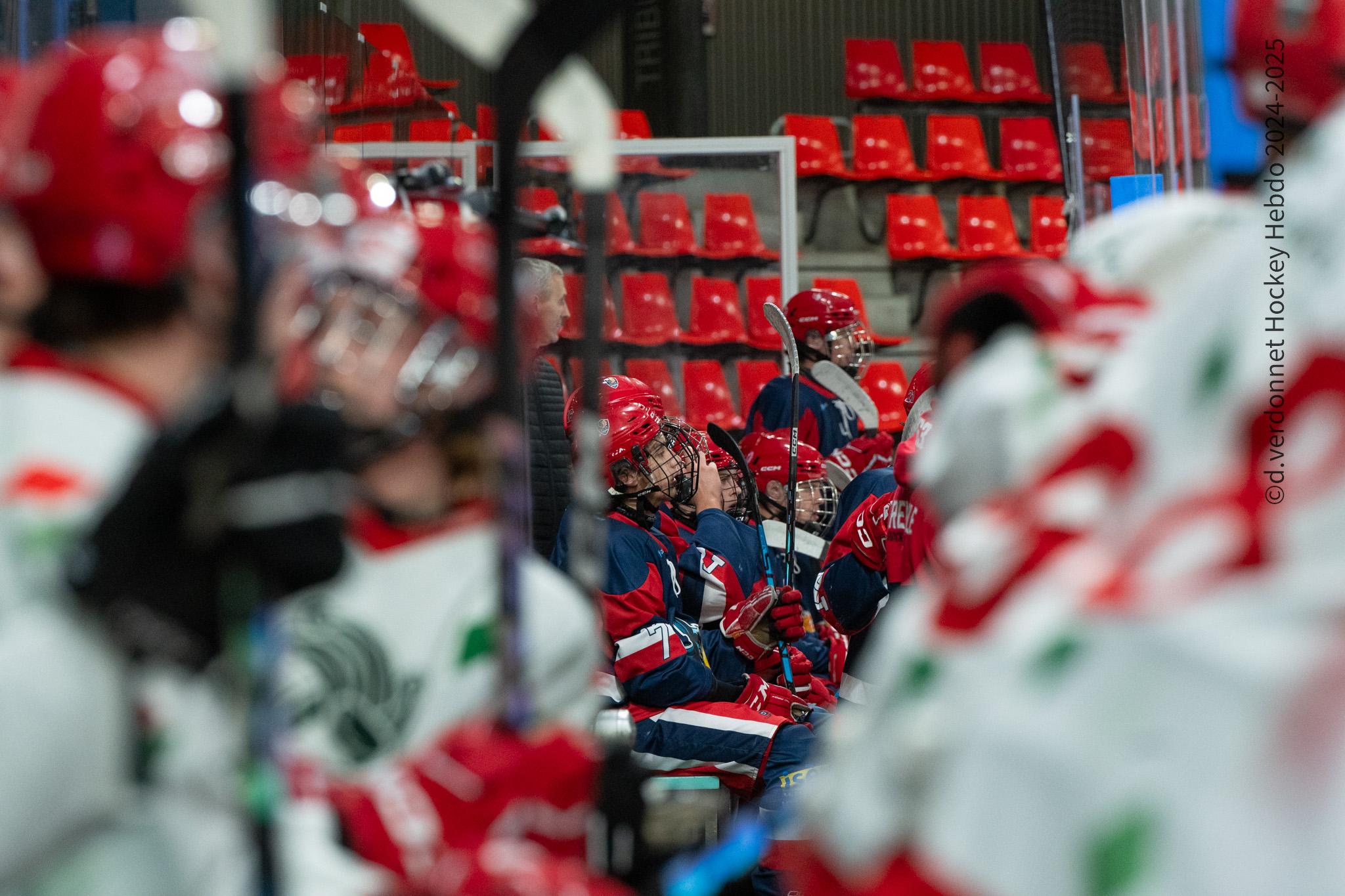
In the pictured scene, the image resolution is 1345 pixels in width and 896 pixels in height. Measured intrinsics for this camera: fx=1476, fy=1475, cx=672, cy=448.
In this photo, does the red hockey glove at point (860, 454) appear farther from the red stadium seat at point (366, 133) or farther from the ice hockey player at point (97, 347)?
the ice hockey player at point (97, 347)

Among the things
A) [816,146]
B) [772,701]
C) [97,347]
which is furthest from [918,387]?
[816,146]

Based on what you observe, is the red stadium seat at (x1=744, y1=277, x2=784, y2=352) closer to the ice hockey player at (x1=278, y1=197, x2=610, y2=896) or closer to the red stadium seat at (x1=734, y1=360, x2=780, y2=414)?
the red stadium seat at (x1=734, y1=360, x2=780, y2=414)

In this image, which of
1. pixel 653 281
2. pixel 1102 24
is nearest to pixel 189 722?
pixel 1102 24

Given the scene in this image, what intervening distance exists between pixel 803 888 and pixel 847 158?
8.13 metres

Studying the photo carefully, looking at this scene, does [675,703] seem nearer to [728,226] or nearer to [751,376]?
[728,226]

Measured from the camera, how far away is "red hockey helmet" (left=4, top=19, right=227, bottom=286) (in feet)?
3.09

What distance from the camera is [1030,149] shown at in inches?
342

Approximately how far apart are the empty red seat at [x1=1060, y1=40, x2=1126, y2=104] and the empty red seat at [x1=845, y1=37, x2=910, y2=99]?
5952mm

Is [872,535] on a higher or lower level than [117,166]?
lower

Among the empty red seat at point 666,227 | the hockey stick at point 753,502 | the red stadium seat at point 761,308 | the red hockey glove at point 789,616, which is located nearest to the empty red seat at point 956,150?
the red stadium seat at point 761,308

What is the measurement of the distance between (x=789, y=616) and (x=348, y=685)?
8.30 feet

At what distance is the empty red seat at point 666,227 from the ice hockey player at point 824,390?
586 millimetres

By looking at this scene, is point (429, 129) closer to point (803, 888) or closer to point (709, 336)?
point (709, 336)

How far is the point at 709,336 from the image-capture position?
562 cm
